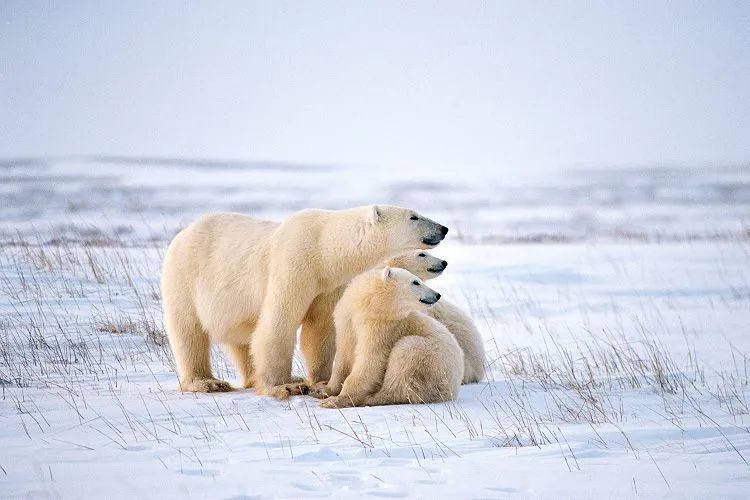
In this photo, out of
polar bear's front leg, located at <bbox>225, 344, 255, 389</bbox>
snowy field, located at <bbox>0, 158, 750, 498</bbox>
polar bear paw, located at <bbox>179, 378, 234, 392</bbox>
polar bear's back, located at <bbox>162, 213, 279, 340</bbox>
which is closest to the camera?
snowy field, located at <bbox>0, 158, 750, 498</bbox>

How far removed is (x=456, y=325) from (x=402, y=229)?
102 cm

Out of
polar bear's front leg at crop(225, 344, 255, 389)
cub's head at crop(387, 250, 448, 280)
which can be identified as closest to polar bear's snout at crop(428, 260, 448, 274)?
cub's head at crop(387, 250, 448, 280)

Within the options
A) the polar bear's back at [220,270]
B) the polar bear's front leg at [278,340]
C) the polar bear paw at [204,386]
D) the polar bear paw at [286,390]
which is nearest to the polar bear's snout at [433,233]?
the polar bear's front leg at [278,340]

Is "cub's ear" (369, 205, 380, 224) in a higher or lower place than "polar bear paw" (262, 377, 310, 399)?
higher

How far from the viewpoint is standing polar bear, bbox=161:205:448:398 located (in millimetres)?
6121

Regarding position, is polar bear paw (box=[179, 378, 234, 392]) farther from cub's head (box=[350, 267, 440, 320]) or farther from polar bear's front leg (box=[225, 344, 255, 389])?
cub's head (box=[350, 267, 440, 320])

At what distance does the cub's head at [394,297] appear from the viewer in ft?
19.5

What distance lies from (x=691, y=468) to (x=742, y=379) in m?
3.19

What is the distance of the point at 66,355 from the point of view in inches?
268

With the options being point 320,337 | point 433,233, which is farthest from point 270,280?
point 433,233

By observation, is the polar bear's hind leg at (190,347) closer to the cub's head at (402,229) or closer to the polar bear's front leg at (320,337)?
the polar bear's front leg at (320,337)

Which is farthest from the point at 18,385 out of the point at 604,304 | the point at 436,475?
the point at 604,304

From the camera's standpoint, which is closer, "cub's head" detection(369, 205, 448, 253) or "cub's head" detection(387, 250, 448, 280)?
"cub's head" detection(369, 205, 448, 253)

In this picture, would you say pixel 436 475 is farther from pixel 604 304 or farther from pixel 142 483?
pixel 604 304
